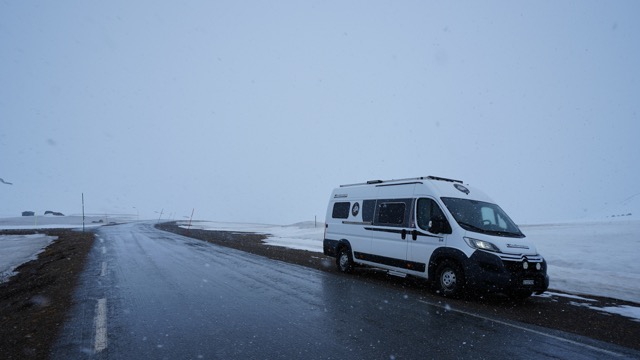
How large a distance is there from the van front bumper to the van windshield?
0.69m

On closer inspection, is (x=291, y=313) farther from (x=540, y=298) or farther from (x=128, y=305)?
(x=540, y=298)

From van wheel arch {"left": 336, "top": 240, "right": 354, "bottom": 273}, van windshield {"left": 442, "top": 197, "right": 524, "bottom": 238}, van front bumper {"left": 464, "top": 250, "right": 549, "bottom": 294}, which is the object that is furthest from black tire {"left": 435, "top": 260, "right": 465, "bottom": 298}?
van wheel arch {"left": 336, "top": 240, "right": 354, "bottom": 273}

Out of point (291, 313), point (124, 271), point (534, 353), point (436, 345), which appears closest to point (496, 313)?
point (534, 353)

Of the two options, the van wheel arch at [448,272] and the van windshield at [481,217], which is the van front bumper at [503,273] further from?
the van windshield at [481,217]

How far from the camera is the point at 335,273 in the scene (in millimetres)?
11008

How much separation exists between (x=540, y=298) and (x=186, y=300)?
7.81 meters

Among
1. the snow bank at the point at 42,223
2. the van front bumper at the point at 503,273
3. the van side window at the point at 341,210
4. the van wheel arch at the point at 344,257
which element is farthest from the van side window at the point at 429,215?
the snow bank at the point at 42,223

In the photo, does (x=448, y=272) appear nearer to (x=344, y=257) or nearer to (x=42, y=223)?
(x=344, y=257)

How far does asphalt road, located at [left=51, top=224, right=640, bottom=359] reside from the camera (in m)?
4.27

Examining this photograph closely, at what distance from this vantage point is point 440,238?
27.5ft

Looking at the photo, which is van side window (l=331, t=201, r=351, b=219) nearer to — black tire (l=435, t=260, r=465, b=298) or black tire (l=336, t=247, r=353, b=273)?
black tire (l=336, t=247, r=353, b=273)

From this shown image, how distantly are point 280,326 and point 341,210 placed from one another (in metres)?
7.39

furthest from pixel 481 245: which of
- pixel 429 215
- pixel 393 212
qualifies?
pixel 393 212

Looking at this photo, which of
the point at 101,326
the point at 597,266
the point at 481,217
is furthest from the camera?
the point at 597,266
